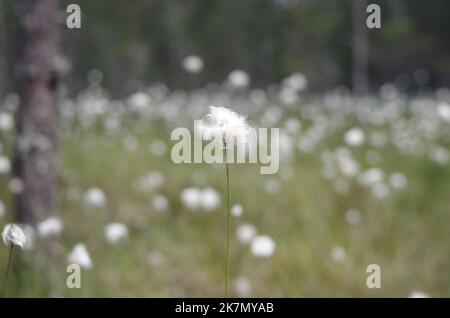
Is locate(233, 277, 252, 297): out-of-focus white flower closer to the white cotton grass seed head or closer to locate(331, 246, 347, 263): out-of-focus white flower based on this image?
locate(331, 246, 347, 263): out-of-focus white flower

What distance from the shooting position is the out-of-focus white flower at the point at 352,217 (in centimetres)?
392

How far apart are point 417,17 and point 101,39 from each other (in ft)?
37.9

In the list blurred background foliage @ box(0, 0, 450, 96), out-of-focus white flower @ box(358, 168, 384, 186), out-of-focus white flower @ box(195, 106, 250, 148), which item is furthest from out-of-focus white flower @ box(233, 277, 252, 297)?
blurred background foliage @ box(0, 0, 450, 96)

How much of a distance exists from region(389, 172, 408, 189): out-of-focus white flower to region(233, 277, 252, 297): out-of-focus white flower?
1.91 m

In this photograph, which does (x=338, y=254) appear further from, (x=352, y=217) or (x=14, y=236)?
(x=14, y=236)

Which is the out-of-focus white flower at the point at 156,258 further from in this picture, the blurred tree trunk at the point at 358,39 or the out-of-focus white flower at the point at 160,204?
the blurred tree trunk at the point at 358,39

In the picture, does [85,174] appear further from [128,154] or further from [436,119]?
[436,119]

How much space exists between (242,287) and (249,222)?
3.25ft

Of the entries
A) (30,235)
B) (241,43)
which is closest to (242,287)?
(30,235)

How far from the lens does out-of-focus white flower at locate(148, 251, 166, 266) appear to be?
3.29m

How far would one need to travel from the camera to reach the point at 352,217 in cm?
398

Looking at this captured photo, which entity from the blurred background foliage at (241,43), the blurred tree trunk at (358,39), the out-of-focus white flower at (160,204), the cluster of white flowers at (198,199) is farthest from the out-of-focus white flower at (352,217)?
the blurred background foliage at (241,43)

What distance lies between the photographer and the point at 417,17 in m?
21.6
